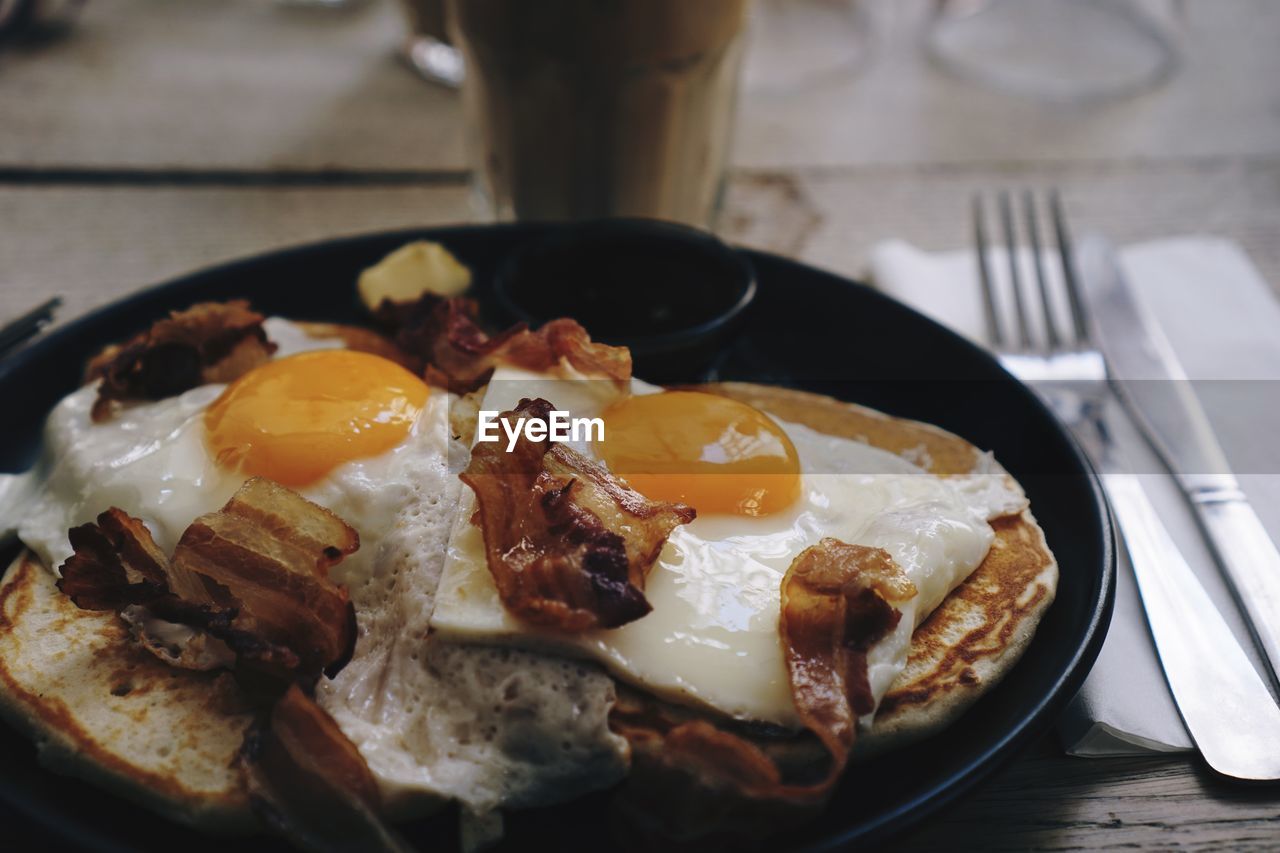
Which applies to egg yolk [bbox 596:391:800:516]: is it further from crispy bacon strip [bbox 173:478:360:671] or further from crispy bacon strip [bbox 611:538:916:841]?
crispy bacon strip [bbox 173:478:360:671]

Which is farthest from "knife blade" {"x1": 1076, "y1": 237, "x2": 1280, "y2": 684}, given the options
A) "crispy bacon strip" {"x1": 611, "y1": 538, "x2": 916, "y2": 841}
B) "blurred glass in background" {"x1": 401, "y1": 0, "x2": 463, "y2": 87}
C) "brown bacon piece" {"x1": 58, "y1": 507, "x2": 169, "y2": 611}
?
"blurred glass in background" {"x1": 401, "y1": 0, "x2": 463, "y2": 87}

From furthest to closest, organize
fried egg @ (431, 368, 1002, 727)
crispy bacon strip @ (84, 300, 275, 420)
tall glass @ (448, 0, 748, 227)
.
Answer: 1. tall glass @ (448, 0, 748, 227)
2. crispy bacon strip @ (84, 300, 275, 420)
3. fried egg @ (431, 368, 1002, 727)

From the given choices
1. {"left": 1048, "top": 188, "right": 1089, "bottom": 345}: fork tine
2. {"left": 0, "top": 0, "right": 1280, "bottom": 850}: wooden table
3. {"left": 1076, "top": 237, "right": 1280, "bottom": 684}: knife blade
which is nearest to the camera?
{"left": 1076, "top": 237, "right": 1280, "bottom": 684}: knife blade

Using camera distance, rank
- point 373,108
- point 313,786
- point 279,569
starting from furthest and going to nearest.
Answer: point 373,108 < point 279,569 < point 313,786

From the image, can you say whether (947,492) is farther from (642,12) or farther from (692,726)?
(642,12)

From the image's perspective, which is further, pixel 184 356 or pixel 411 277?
pixel 411 277

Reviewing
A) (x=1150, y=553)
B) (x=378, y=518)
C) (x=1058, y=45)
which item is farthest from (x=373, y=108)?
(x=1150, y=553)

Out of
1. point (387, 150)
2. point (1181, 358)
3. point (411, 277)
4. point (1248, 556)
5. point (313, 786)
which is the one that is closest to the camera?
point (313, 786)

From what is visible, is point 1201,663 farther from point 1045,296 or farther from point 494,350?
point 494,350
